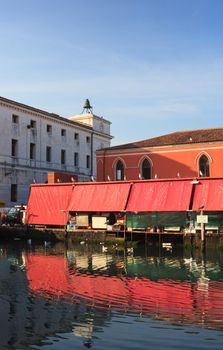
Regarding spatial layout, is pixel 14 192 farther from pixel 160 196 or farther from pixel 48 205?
pixel 160 196

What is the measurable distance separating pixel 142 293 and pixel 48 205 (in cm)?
2204

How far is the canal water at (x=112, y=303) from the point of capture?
943cm

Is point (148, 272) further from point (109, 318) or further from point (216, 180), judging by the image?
point (216, 180)

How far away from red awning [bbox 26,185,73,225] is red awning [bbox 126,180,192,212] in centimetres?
563

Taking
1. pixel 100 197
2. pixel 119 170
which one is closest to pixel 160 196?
pixel 100 197

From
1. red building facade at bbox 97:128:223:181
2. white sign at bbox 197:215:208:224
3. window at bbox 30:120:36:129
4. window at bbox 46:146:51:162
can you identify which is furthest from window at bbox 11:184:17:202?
white sign at bbox 197:215:208:224

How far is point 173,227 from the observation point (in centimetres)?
2908

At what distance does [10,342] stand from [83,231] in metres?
22.5

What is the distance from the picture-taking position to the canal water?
9430 mm

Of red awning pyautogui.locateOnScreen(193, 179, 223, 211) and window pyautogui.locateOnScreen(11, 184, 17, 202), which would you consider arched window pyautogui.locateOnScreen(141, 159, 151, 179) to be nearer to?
red awning pyautogui.locateOnScreen(193, 179, 223, 211)

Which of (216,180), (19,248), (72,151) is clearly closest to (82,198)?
(19,248)

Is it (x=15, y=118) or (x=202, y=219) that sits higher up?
(x=15, y=118)

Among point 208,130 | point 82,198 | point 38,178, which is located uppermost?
point 208,130

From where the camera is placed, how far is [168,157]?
1604 inches
